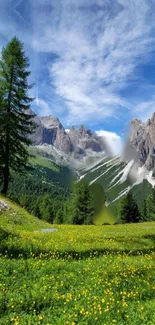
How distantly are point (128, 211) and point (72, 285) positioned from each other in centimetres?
9479

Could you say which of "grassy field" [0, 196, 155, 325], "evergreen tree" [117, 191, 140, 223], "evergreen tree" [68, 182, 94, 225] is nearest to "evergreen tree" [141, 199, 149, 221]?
"evergreen tree" [117, 191, 140, 223]

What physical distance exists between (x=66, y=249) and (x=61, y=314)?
6255 millimetres

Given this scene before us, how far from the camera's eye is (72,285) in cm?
934

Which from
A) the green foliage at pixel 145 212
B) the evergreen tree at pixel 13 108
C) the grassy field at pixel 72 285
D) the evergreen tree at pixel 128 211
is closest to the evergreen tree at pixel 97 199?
the evergreen tree at pixel 128 211

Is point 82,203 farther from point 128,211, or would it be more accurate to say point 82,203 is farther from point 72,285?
point 72,285

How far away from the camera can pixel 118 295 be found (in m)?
8.88

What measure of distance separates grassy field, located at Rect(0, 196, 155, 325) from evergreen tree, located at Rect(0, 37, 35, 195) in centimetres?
2109

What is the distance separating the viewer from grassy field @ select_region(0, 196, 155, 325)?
748 centimetres

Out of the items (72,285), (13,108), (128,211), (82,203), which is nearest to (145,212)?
(128,211)

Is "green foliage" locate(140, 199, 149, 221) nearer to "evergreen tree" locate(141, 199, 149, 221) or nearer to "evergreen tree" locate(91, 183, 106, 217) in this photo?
"evergreen tree" locate(141, 199, 149, 221)

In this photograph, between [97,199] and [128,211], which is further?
[128,211]

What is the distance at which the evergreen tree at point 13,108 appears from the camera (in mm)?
33688

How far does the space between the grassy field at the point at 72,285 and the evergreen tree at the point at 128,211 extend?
8865 cm

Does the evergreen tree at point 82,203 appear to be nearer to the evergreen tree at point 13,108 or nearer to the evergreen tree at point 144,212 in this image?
the evergreen tree at point 144,212
